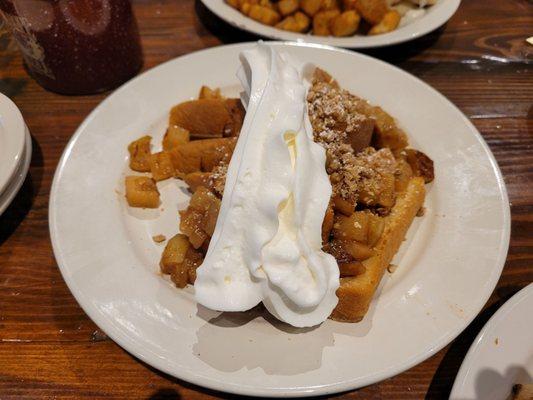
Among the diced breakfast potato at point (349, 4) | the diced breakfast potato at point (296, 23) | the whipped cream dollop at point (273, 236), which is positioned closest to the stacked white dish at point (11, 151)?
the whipped cream dollop at point (273, 236)

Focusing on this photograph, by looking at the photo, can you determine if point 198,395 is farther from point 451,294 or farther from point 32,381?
point 451,294

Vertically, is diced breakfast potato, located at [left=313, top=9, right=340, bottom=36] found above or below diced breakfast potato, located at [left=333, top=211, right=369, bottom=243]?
above

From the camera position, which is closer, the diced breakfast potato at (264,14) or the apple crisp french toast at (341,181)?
the apple crisp french toast at (341,181)

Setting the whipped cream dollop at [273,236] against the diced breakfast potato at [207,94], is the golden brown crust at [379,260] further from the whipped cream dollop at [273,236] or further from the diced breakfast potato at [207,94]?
the diced breakfast potato at [207,94]

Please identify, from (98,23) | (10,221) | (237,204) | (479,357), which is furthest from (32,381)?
(98,23)

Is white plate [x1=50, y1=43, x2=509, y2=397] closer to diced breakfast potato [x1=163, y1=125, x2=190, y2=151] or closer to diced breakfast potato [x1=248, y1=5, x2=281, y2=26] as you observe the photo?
diced breakfast potato [x1=163, y1=125, x2=190, y2=151]

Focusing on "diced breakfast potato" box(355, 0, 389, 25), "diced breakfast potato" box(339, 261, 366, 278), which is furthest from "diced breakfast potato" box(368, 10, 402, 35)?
"diced breakfast potato" box(339, 261, 366, 278)
